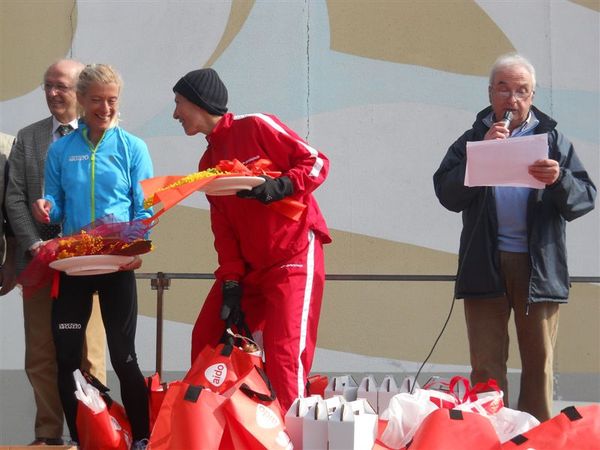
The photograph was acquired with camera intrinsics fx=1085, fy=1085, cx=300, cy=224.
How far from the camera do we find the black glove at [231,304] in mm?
4359

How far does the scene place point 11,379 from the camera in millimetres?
5906

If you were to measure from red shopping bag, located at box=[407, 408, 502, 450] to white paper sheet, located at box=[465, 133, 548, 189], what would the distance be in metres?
0.97

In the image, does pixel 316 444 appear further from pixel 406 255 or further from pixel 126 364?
pixel 406 255

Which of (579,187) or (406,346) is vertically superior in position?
(579,187)

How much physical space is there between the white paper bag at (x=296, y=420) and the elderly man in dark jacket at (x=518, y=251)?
37.9 inches

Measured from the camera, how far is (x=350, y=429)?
3705 mm

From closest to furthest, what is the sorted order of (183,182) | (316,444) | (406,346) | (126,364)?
(316,444), (183,182), (126,364), (406,346)

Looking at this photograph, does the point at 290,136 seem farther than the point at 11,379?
No

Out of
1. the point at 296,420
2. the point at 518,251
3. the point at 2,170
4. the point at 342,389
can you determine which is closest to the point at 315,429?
the point at 296,420

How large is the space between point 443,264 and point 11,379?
2.43m

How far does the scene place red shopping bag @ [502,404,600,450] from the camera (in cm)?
375

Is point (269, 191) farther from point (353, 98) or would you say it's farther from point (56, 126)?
point (353, 98)

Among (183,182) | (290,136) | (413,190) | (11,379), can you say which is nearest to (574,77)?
(413,190)

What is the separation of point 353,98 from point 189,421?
267cm
